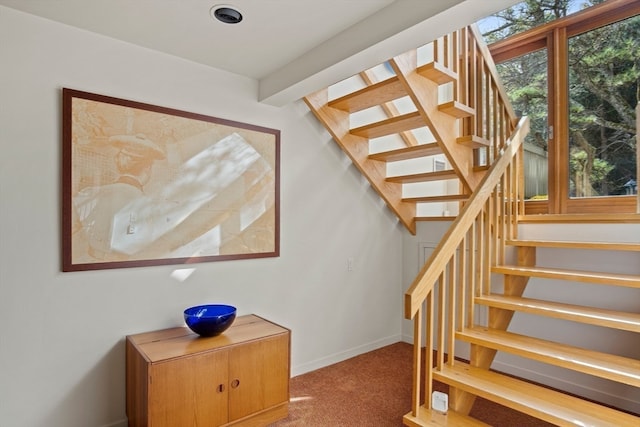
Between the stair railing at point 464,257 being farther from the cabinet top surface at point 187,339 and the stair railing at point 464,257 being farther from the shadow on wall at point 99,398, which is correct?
the shadow on wall at point 99,398

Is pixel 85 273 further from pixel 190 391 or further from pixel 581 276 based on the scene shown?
pixel 581 276

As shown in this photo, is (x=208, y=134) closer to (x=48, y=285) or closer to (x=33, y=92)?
(x=33, y=92)

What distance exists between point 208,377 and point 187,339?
0.27 metres

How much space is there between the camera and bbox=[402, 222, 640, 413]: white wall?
7.82 feet

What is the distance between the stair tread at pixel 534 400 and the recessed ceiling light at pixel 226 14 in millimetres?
2257

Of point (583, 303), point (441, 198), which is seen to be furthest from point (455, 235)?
point (583, 303)

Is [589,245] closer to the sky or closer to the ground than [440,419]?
closer to the sky

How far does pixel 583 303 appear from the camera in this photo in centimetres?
258

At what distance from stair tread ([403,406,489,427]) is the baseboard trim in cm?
116

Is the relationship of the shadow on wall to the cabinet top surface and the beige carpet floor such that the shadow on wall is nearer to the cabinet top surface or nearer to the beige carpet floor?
the cabinet top surface

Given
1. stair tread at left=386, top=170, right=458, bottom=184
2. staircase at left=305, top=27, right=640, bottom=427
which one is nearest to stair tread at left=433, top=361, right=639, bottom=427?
staircase at left=305, top=27, right=640, bottom=427

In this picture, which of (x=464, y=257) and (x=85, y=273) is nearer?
(x=85, y=273)

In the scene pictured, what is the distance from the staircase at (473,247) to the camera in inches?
74.4

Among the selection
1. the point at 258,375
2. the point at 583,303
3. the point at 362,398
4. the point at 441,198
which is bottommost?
the point at 362,398
